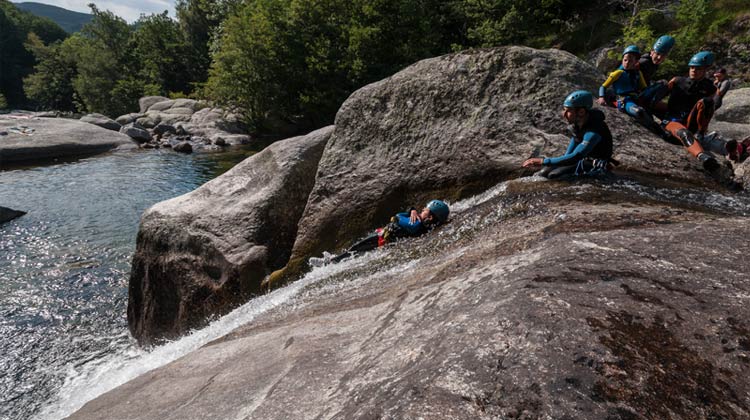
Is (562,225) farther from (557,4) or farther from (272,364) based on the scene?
(557,4)

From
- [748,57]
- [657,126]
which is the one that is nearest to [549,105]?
[657,126]

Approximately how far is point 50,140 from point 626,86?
35.8 metres

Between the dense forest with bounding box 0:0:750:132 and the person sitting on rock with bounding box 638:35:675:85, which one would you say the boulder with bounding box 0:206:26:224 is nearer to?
the dense forest with bounding box 0:0:750:132

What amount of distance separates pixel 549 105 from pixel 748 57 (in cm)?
1859

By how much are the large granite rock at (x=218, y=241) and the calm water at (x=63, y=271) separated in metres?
1.37

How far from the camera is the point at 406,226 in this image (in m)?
6.81

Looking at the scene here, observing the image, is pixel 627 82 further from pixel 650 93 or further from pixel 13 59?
pixel 13 59

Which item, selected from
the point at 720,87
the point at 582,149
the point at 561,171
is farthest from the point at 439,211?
the point at 720,87

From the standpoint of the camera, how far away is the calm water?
27.1 feet

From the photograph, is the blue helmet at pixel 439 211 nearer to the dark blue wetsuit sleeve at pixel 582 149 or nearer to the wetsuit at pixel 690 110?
the dark blue wetsuit sleeve at pixel 582 149

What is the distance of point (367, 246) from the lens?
7.11 metres

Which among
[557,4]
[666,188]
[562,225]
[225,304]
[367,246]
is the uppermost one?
[557,4]

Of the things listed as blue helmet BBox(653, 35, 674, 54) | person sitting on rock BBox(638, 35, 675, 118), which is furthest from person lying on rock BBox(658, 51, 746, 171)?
blue helmet BBox(653, 35, 674, 54)

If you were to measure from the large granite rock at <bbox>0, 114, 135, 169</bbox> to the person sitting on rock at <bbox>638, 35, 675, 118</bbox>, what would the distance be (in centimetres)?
3470
